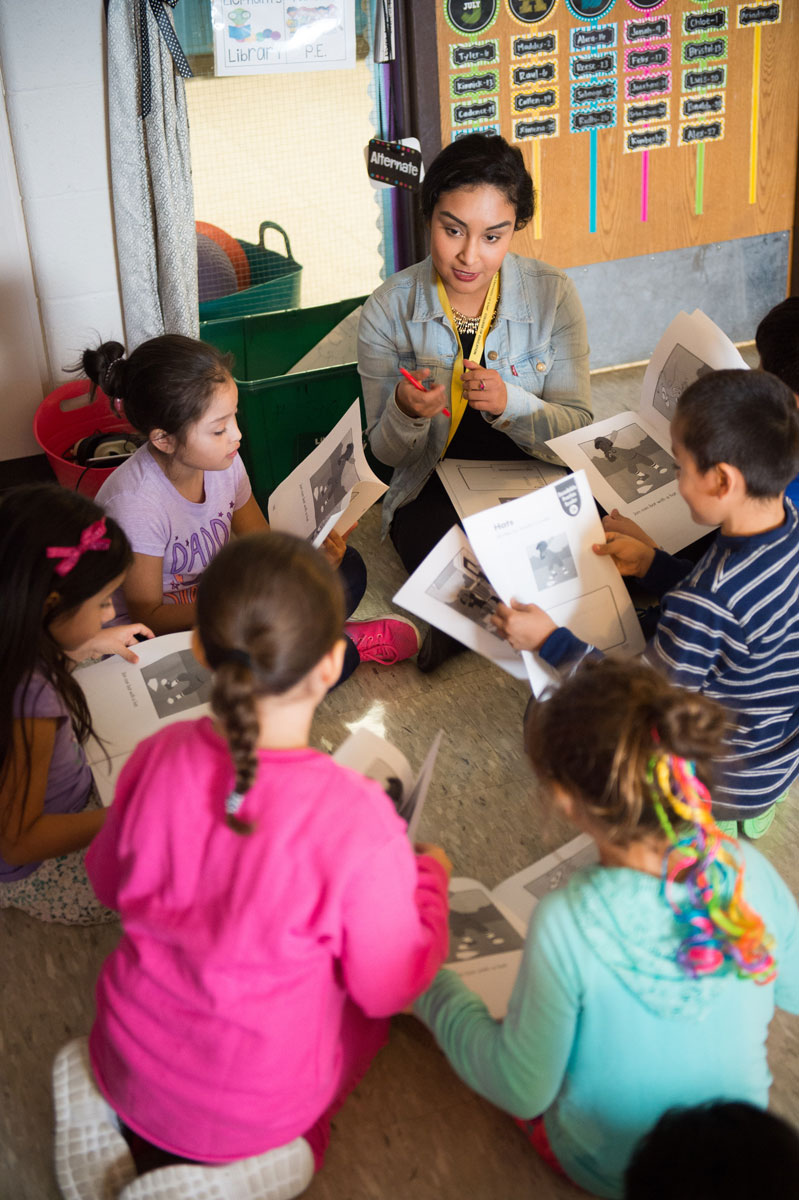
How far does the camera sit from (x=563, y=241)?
3.36 metres

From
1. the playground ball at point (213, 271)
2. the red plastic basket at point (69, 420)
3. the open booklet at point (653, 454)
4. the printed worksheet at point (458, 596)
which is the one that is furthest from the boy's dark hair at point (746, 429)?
the playground ball at point (213, 271)

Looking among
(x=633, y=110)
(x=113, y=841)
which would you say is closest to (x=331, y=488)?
(x=113, y=841)

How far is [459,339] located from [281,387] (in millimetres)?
573

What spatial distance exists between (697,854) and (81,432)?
7.63ft

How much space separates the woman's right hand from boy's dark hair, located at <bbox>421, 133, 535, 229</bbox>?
38 centimetres

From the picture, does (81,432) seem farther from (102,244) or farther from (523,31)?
(523,31)

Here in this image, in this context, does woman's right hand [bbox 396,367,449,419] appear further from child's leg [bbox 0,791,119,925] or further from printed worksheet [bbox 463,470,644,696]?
child's leg [bbox 0,791,119,925]

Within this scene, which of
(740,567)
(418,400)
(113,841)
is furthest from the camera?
(418,400)

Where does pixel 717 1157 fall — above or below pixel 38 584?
below

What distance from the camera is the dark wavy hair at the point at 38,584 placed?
1.50 metres

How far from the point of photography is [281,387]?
2793 millimetres

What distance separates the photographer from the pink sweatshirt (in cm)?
111

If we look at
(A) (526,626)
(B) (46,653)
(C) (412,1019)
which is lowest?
(C) (412,1019)

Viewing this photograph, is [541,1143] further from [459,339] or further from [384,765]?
[459,339]
